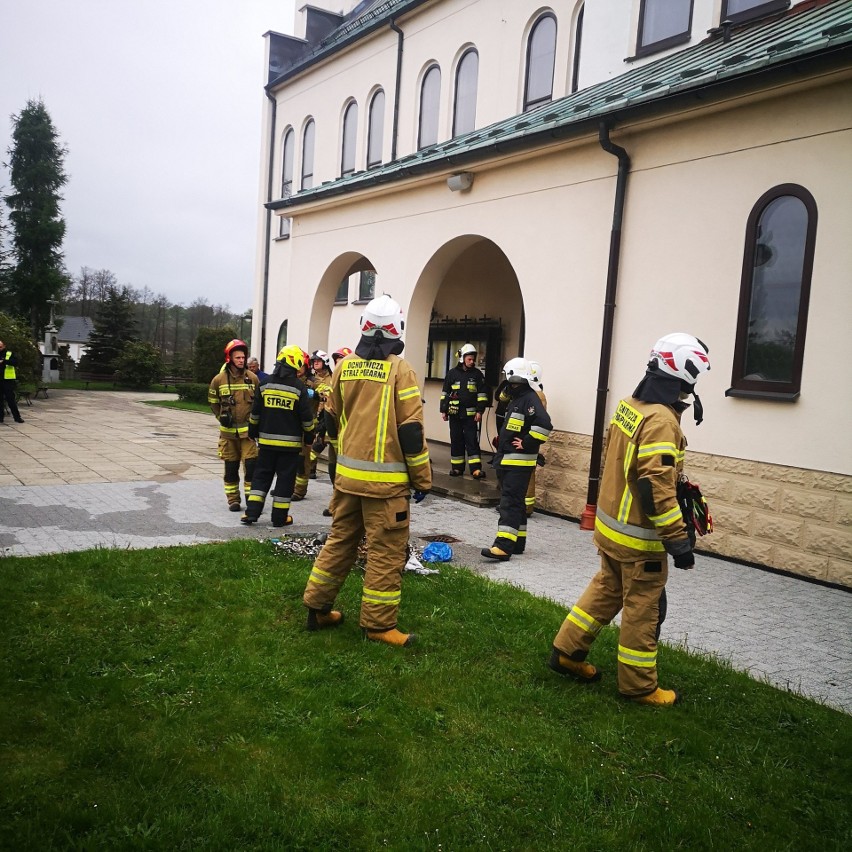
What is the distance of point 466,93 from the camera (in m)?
15.7

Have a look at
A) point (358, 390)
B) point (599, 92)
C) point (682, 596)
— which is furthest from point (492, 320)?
point (358, 390)

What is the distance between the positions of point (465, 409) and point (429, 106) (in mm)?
8707

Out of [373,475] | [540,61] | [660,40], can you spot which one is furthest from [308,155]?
[373,475]

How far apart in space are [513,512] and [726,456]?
234 cm

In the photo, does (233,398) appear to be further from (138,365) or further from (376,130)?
(138,365)

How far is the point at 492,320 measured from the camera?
1505 cm

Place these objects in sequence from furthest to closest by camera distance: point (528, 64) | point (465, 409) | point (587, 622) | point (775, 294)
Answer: point (528, 64)
point (465, 409)
point (775, 294)
point (587, 622)

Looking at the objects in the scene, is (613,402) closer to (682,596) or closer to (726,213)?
(726,213)

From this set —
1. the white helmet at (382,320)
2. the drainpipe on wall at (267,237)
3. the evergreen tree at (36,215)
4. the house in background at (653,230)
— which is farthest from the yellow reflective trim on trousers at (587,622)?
the evergreen tree at (36,215)

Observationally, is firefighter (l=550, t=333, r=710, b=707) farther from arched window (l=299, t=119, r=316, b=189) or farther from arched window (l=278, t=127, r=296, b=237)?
arched window (l=278, t=127, r=296, b=237)

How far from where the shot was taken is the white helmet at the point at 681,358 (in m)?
4.27

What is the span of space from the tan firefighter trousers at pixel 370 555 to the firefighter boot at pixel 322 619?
0.08 m

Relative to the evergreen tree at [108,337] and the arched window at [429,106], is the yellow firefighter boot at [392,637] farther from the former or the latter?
the evergreen tree at [108,337]

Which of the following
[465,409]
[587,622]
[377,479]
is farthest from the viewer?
[465,409]
